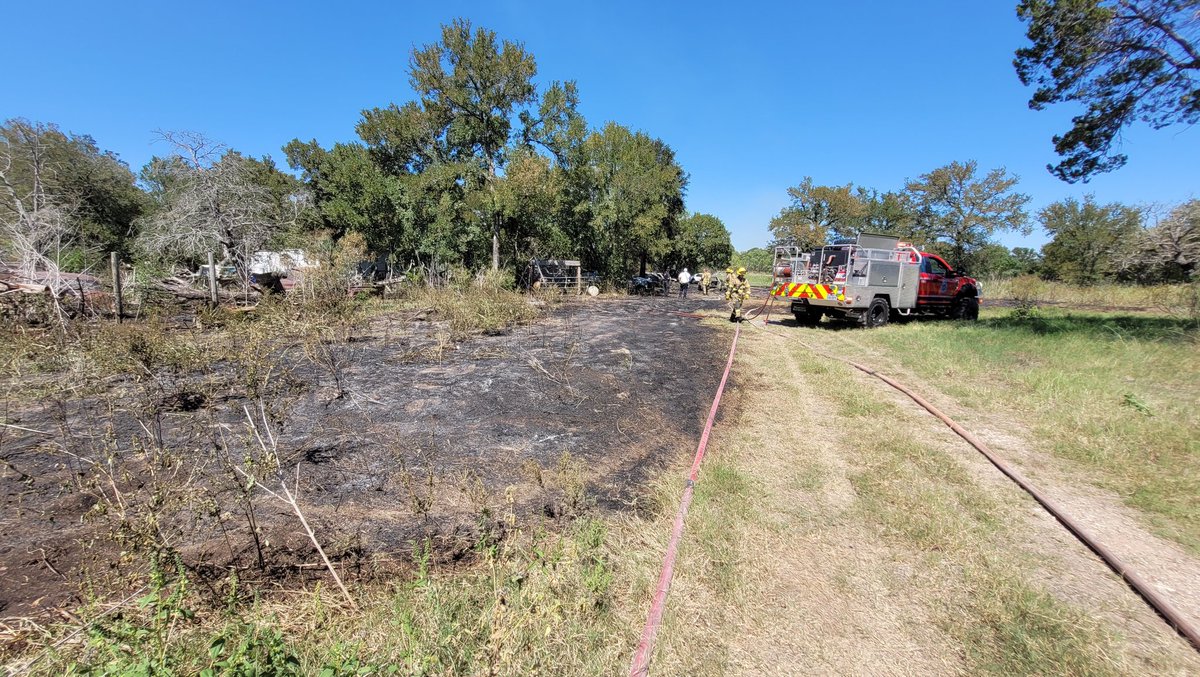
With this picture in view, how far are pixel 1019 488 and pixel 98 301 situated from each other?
675 inches

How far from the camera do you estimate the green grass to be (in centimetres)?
377

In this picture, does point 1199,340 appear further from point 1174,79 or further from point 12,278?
point 12,278

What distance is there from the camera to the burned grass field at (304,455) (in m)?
2.73

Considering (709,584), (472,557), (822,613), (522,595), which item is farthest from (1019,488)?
(472,557)

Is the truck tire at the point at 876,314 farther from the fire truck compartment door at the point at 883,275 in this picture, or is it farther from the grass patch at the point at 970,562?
the grass patch at the point at 970,562

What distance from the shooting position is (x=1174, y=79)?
8.78 metres

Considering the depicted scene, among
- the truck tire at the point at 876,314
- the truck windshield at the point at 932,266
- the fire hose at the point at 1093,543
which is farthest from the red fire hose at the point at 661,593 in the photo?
the truck windshield at the point at 932,266

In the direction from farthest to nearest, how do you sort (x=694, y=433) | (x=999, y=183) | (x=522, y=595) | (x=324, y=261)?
1. (x=999, y=183)
2. (x=324, y=261)
3. (x=694, y=433)
4. (x=522, y=595)

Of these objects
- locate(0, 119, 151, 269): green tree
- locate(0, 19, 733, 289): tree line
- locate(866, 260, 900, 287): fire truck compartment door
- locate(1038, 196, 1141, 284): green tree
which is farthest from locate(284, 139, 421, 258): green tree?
locate(1038, 196, 1141, 284): green tree

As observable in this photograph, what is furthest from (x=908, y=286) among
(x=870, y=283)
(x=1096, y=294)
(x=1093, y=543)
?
(x=1096, y=294)

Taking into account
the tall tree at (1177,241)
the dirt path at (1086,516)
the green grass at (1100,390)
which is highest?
the tall tree at (1177,241)

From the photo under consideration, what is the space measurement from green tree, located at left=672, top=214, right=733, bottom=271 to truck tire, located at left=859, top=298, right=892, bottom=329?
31.5 metres

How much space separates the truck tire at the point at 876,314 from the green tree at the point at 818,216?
36.9 metres

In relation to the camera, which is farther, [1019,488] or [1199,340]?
[1199,340]
